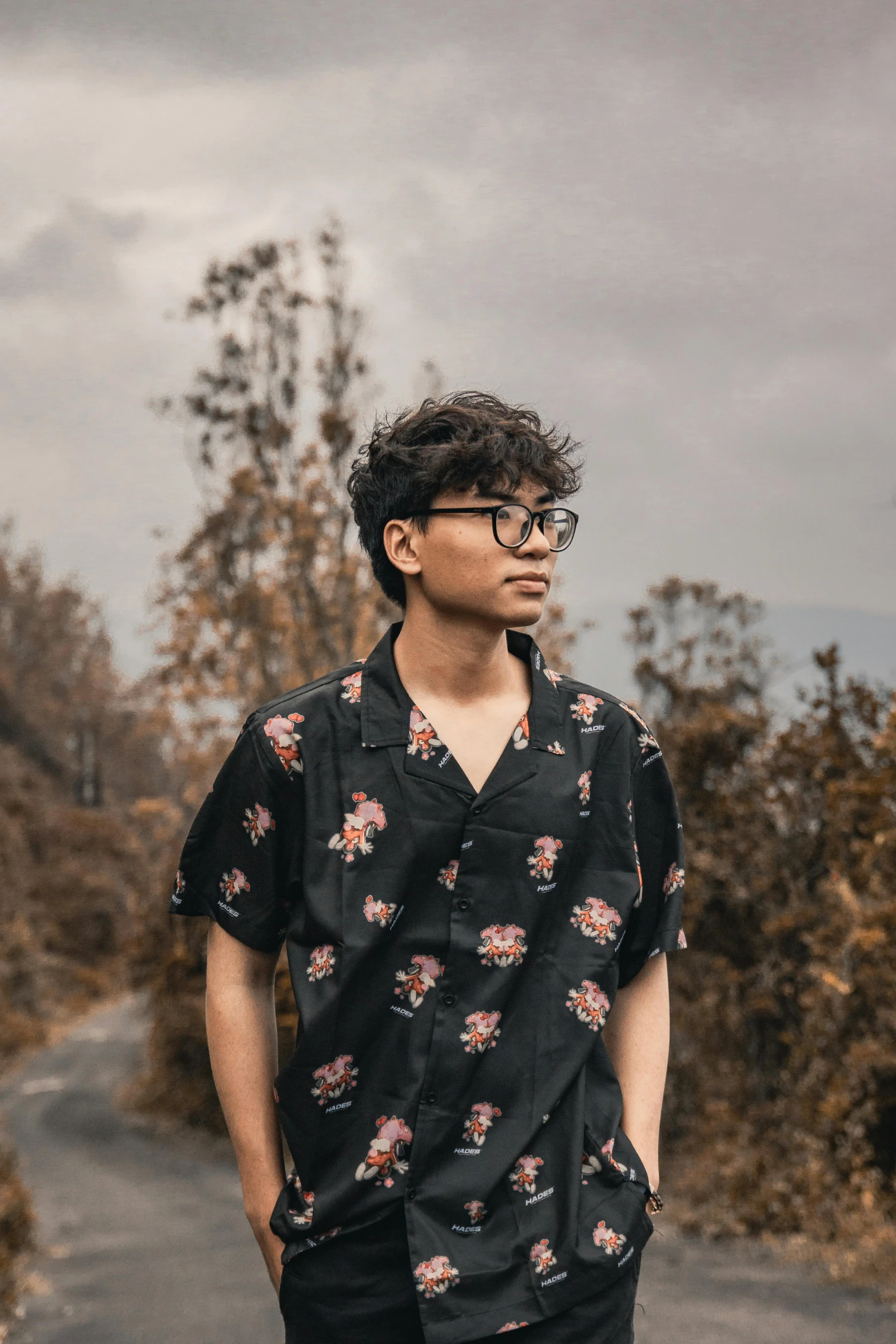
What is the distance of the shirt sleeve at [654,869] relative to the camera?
2.12 m

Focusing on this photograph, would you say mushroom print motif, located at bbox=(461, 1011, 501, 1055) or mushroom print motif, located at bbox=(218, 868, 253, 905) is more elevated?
mushroom print motif, located at bbox=(218, 868, 253, 905)

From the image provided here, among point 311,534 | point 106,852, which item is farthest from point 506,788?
point 106,852

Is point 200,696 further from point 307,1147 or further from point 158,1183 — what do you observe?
point 307,1147

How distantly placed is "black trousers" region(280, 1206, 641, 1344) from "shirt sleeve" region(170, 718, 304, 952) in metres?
0.45

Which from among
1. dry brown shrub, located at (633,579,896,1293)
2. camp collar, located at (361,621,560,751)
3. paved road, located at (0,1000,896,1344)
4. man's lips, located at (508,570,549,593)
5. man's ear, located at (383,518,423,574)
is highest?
man's ear, located at (383,518,423,574)

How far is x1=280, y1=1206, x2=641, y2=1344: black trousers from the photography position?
1.79 metres

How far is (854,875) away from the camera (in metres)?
6.62

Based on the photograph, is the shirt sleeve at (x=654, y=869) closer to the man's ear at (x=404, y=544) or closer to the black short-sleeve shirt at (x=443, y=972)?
the black short-sleeve shirt at (x=443, y=972)

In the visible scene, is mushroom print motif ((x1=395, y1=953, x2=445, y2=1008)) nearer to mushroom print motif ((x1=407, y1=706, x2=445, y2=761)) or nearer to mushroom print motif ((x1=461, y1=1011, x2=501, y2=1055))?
mushroom print motif ((x1=461, y1=1011, x2=501, y2=1055))

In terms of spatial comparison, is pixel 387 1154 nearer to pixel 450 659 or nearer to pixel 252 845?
pixel 252 845

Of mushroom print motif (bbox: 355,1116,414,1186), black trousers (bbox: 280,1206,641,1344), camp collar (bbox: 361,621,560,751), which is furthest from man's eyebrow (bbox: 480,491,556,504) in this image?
black trousers (bbox: 280,1206,641,1344)

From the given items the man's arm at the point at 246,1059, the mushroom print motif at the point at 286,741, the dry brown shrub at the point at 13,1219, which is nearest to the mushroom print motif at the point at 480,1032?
the man's arm at the point at 246,1059

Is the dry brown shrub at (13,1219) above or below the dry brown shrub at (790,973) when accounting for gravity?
below

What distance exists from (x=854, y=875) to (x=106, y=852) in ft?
81.5
